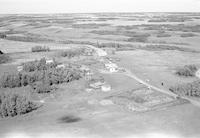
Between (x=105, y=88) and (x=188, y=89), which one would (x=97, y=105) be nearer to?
(x=105, y=88)

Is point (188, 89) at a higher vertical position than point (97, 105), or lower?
higher

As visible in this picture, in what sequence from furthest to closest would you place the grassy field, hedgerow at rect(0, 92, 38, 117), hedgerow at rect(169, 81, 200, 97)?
hedgerow at rect(169, 81, 200, 97) → hedgerow at rect(0, 92, 38, 117) → the grassy field

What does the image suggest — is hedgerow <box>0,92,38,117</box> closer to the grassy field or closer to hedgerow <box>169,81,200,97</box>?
the grassy field

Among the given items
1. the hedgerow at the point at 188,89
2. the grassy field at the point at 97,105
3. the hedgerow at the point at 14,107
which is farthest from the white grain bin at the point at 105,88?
the hedgerow at the point at 14,107

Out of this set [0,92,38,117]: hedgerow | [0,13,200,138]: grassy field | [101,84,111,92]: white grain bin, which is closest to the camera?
[0,13,200,138]: grassy field

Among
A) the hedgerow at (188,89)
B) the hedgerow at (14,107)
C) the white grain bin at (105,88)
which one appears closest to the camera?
the hedgerow at (14,107)

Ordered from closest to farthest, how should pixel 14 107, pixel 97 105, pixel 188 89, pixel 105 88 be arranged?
pixel 14 107
pixel 97 105
pixel 188 89
pixel 105 88

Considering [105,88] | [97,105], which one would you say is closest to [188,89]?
[105,88]

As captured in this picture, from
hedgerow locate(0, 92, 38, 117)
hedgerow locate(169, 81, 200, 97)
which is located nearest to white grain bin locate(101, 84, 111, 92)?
hedgerow locate(169, 81, 200, 97)

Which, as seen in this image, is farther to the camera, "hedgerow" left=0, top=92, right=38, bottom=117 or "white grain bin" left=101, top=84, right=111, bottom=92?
"white grain bin" left=101, top=84, right=111, bottom=92

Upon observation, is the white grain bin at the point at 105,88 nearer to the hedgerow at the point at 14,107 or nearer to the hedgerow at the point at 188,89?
the hedgerow at the point at 188,89

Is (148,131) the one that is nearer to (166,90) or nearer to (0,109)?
(166,90)
